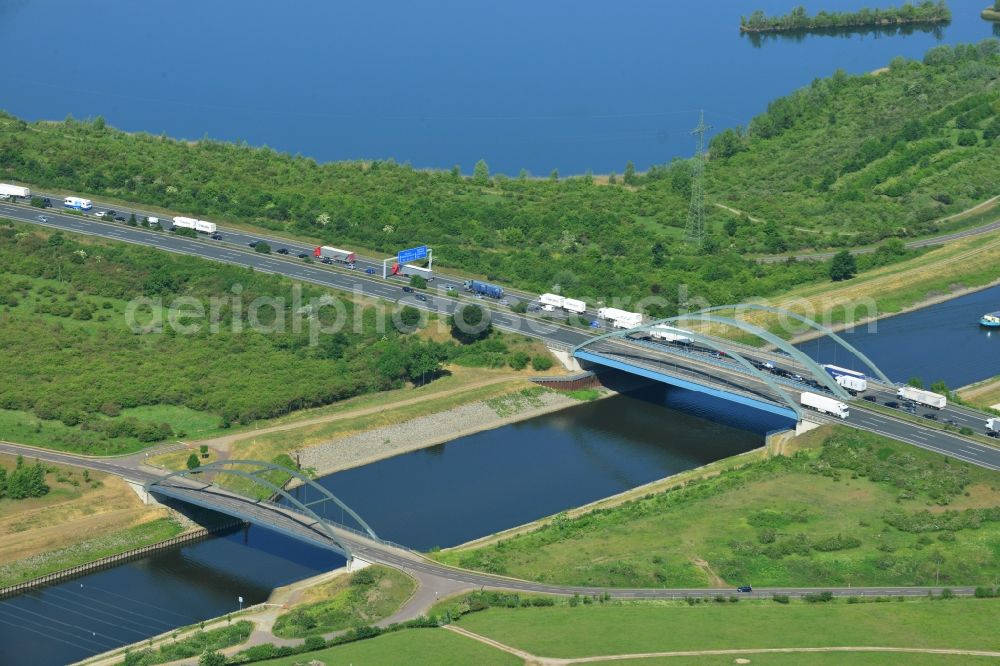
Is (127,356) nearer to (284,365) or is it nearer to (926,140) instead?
(284,365)

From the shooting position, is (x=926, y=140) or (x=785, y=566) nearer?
(x=785, y=566)

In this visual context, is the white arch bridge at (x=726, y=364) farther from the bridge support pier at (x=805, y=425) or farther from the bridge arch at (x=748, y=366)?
the bridge support pier at (x=805, y=425)

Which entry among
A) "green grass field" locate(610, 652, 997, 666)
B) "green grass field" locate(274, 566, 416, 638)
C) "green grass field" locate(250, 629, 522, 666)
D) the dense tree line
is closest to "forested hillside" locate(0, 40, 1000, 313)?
the dense tree line

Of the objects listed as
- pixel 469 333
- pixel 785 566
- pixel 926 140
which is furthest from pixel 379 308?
pixel 926 140

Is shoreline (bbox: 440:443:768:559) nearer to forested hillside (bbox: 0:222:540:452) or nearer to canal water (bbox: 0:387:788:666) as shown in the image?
canal water (bbox: 0:387:788:666)

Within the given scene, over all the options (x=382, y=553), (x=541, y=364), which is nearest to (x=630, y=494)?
(x=382, y=553)

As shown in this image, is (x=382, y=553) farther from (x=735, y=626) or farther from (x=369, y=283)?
(x=369, y=283)

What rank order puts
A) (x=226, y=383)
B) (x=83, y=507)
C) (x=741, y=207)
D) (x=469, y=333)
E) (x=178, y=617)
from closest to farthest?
(x=178, y=617), (x=83, y=507), (x=226, y=383), (x=469, y=333), (x=741, y=207)

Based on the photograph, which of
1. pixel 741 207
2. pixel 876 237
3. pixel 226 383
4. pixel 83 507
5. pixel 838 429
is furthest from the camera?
pixel 741 207
